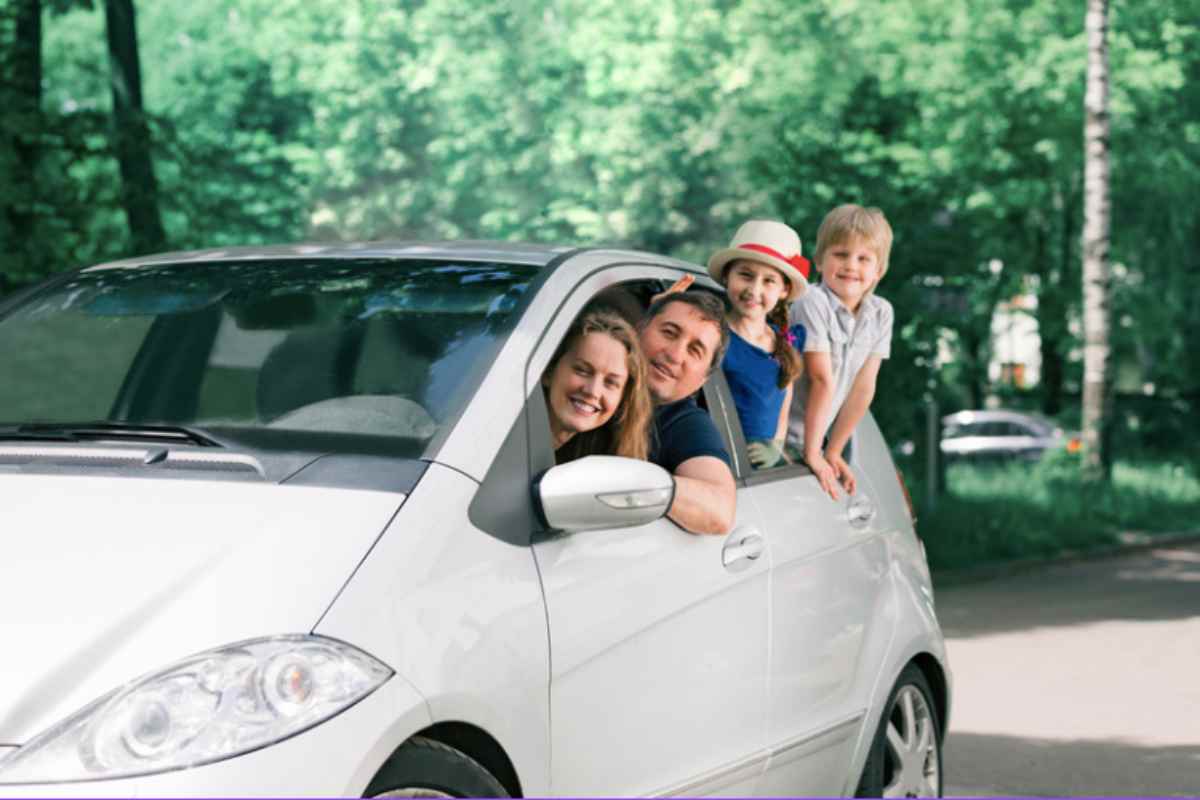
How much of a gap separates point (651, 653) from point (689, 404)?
846 millimetres

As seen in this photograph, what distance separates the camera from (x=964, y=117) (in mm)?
35750

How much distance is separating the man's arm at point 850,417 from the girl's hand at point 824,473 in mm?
82

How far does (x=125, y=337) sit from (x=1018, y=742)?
5149 mm

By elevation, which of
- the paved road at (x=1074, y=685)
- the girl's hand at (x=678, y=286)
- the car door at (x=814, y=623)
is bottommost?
the paved road at (x=1074, y=685)

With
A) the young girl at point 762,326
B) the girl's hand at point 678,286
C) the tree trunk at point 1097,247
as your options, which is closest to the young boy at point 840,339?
the young girl at point 762,326

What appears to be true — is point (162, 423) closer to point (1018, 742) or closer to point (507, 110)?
point (1018, 742)

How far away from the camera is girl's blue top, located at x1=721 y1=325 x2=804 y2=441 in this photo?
223 inches

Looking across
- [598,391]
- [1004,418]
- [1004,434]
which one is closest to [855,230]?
[598,391]

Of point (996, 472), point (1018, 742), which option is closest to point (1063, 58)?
point (996, 472)

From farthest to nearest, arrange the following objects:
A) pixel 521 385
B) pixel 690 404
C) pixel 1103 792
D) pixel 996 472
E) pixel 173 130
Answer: pixel 996 472 < pixel 173 130 < pixel 1103 792 < pixel 690 404 < pixel 521 385

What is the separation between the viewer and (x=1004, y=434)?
130 ft

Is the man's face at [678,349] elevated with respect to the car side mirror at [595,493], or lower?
elevated

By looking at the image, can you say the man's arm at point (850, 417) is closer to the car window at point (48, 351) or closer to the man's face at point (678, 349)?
the man's face at point (678, 349)

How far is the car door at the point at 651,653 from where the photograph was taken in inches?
163
